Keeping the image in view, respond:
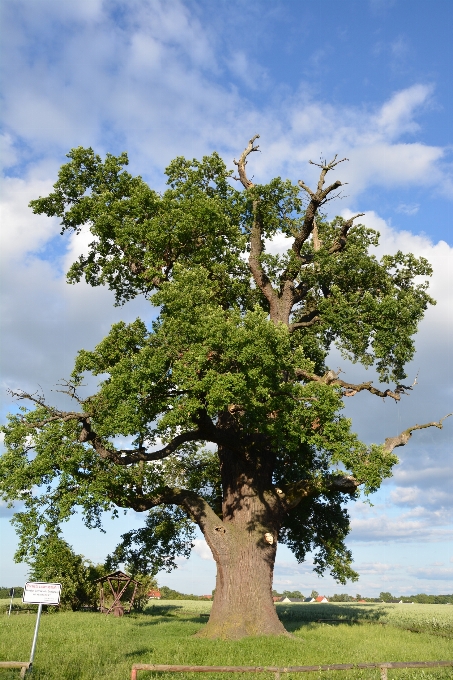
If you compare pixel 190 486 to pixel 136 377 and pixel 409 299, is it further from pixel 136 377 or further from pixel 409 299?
pixel 409 299

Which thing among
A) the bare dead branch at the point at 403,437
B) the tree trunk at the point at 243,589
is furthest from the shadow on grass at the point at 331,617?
the bare dead branch at the point at 403,437

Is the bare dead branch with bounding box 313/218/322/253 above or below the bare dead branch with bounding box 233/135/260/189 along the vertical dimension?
below

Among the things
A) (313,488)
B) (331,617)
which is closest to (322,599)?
(331,617)

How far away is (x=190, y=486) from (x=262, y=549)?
9936 millimetres

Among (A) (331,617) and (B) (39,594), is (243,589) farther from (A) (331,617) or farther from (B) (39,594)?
(A) (331,617)

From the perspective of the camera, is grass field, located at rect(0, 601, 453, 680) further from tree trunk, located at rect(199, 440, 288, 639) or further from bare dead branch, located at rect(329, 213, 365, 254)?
bare dead branch, located at rect(329, 213, 365, 254)

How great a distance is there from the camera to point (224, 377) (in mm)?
19156

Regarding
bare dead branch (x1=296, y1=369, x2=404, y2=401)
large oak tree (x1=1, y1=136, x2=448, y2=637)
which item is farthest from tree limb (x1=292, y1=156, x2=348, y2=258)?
bare dead branch (x1=296, y1=369, x2=404, y2=401)

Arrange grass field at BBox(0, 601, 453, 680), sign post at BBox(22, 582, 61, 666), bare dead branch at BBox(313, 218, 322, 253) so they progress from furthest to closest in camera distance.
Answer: bare dead branch at BBox(313, 218, 322, 253), sign post at BBox(22, 582, 61, 666), grass field at BBox(0, 601, 453, 680)

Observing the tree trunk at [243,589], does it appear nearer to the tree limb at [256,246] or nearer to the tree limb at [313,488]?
the tree limb at [313,488]

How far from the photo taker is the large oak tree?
20688 millimetres

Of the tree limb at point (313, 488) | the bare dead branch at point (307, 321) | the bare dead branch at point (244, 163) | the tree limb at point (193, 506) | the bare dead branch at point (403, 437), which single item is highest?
the bare dead branch at point (244, 163)

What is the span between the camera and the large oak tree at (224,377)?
20.7m

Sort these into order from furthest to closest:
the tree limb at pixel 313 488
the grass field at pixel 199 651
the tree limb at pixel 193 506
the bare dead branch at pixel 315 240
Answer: the bare dead branch at pixel 315 240, the tree limb at pixel 313 488, the tree limb at pixel 193 506, the grass field at pixel 199 651
